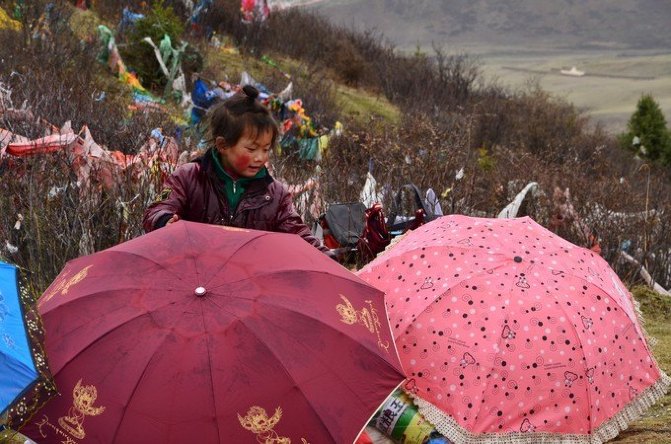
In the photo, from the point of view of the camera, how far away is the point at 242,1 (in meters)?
19.3

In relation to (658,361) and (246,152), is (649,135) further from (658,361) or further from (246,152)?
(246,152)

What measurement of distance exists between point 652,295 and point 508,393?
321 cm

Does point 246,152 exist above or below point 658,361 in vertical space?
above

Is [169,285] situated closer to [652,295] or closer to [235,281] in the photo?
[235,281]

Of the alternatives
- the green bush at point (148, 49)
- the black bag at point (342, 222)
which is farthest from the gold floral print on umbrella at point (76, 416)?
the green bush at point (148, 49)

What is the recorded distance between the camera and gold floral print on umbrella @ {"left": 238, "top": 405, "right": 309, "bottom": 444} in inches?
89.7

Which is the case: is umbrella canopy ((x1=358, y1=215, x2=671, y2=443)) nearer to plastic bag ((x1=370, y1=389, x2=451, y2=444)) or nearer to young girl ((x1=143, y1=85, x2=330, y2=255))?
plastic bag ((x1=370, y1=389, x2=451, y2=444))

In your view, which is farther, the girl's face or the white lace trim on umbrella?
the girl's face

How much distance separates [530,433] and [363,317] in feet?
2.57

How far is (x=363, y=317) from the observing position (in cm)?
261

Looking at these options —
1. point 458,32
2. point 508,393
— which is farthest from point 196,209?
point 458,32

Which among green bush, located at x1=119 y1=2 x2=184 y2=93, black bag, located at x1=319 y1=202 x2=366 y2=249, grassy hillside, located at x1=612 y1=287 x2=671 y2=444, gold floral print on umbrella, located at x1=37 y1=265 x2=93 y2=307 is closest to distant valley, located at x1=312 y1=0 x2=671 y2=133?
green bush, located at x1=119 y1=2 x2=184 y2=93

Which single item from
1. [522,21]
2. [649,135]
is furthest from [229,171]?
[522,21]

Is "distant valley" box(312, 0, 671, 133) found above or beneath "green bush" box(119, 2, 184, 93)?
beneath
